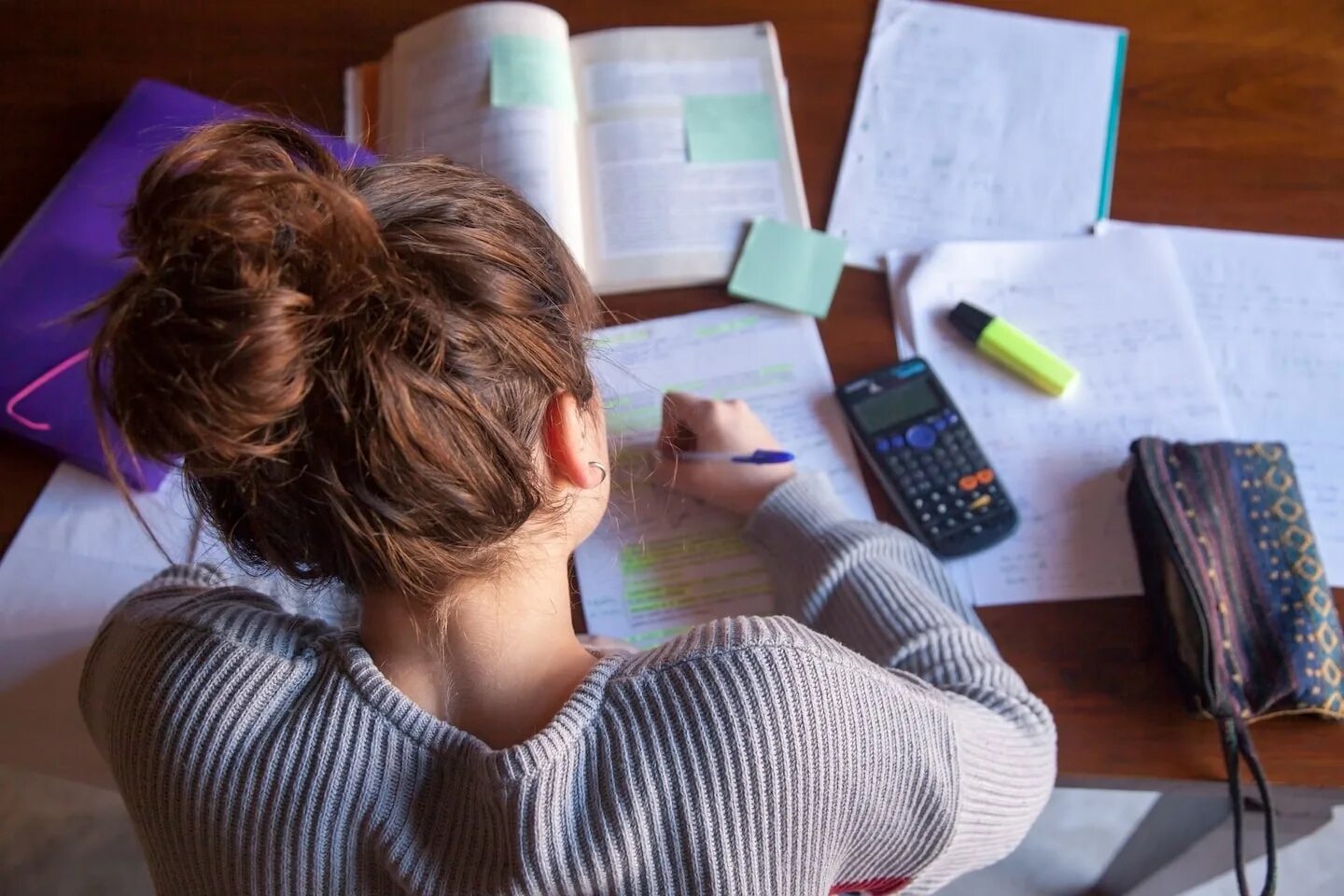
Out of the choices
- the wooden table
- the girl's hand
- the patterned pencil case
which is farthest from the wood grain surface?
the patterned pencil case

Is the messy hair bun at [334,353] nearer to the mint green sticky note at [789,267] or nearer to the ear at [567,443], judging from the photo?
the ear at [567,443]

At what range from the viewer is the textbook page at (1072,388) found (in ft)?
2.30

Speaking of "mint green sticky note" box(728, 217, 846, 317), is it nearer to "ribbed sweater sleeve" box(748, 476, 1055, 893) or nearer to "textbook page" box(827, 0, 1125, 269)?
"textbook page" box(827, 0, 1125, 269)

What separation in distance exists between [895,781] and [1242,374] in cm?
48

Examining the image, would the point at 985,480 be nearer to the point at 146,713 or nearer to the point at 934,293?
the point at 934,293

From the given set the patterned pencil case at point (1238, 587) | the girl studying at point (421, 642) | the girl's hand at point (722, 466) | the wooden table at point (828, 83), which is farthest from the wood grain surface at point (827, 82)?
the girl studying at point (421, 642)

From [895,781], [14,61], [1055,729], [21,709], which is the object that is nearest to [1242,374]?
[1055,729]

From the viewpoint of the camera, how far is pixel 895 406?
745 millimetres

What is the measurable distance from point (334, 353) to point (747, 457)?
1.32 ft

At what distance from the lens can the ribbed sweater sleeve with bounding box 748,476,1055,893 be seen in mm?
571

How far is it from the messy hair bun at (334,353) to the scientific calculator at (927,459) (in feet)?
1.12

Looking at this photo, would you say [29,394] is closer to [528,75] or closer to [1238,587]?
[528,75]

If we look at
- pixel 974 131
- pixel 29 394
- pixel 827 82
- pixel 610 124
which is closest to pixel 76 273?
pixel 29 394

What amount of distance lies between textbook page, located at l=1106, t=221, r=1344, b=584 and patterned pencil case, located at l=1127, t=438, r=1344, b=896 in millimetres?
49
